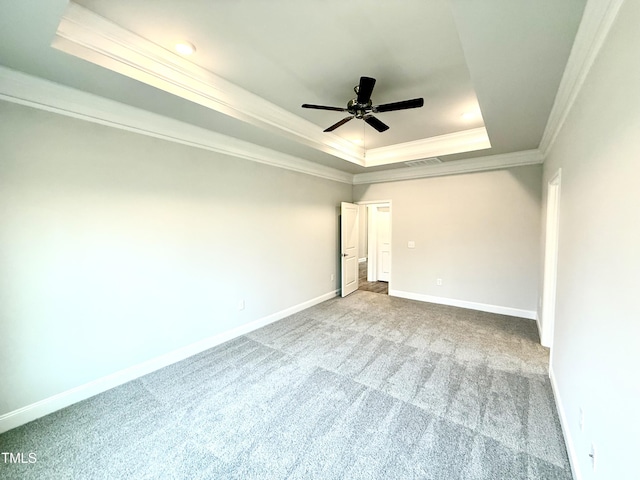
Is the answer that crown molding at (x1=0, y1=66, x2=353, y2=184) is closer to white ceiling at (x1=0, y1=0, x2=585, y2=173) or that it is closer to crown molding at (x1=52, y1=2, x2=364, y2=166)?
white ceiling at (x1=0, y1=0, x2=585, y2=173)

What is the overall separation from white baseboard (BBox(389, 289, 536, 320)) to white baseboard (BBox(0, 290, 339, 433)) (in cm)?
305

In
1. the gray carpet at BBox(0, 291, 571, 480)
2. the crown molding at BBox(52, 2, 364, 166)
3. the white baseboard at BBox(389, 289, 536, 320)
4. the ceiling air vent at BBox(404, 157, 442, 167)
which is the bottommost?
the gray carpet at BBox(0, 291, 571, 480)

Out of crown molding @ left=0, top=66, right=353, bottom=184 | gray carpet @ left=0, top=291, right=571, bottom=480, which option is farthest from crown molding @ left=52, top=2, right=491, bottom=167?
gray carpet @ left=0, top=291, right=571, bottom=480

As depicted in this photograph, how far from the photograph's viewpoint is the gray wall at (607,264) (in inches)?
39.1

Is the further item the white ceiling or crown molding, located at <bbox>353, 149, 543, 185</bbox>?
crown molding, located at <bbox>353, 149, 543, 185</bbox>

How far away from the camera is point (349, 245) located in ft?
18.2

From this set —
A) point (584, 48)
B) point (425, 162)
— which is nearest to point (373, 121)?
point (584, 48)

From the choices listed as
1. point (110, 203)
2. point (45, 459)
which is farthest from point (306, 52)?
point (45, 459)

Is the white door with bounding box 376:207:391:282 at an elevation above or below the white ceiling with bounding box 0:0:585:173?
below

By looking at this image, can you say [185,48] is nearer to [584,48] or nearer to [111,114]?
[111,114]

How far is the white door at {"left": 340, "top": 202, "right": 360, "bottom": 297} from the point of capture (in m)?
5.32

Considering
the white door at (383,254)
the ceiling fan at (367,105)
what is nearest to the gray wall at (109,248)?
the ceiling fan at (367,105)

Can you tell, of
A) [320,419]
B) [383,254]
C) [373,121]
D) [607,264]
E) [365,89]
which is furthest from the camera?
[383,254]

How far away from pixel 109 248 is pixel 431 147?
4.47 metres
